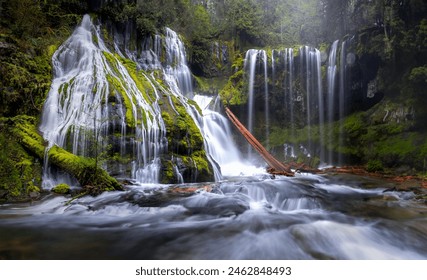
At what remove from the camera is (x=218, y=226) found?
495 cm

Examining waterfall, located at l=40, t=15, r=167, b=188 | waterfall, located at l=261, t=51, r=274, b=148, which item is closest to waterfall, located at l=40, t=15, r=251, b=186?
waterfall, located at l=40, t=15, r=167, b=188

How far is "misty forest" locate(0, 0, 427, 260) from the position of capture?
14.8 ft

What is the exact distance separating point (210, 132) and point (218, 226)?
9995 mm

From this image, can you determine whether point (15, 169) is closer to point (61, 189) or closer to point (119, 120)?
point (61, 189)

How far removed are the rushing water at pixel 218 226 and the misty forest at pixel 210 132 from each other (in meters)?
0.04

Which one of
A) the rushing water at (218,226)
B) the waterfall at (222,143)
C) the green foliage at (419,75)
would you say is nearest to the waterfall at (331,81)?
the green foliage at (419,75)

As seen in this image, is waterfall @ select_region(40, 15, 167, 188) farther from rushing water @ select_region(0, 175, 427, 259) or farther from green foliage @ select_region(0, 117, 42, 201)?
rushing water @ select_region(0, 175, 427, 259)

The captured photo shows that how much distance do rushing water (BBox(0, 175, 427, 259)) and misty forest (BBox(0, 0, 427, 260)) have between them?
4 centimetres

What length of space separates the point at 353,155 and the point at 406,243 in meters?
9.93

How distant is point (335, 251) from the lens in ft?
12.5
